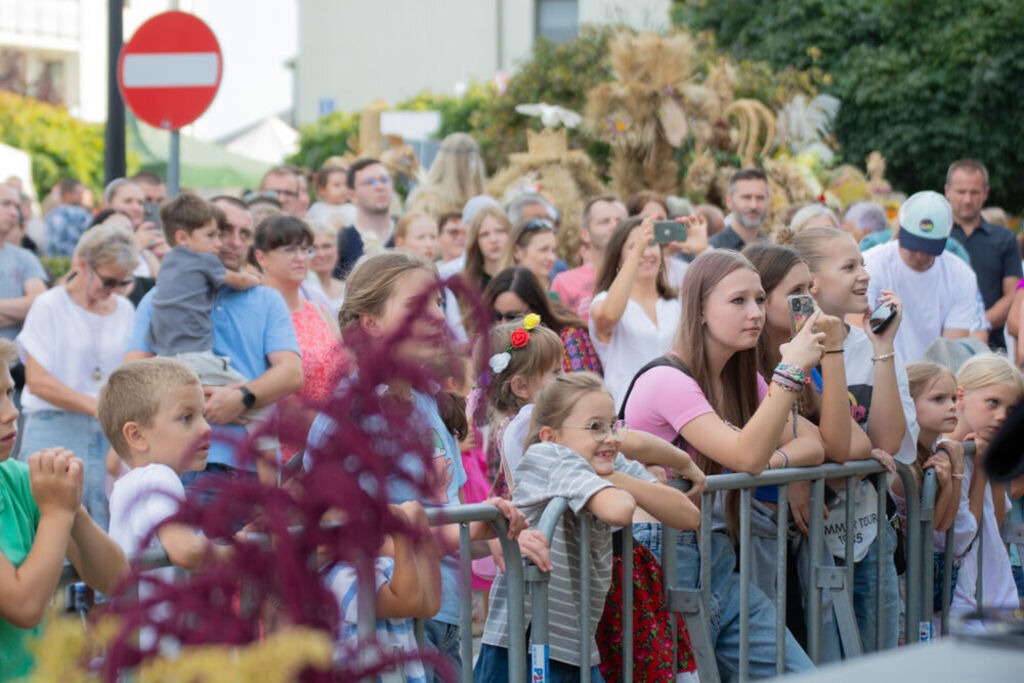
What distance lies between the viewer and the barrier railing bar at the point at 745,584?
433 centimetres

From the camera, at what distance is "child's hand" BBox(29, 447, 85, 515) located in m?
2.87

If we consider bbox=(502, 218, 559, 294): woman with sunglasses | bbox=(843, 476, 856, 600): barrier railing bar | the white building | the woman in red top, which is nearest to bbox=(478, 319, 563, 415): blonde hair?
bbox=(843, 476, 856, 600): barrier railing bar

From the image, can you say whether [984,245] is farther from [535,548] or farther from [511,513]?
[511,513]

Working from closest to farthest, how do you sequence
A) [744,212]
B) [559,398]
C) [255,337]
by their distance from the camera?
[559,398] → [255,337] → [744,212]

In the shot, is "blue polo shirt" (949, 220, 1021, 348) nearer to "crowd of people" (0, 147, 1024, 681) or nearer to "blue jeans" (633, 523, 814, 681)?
"crowd of people" (0, 147, 1024, 681)

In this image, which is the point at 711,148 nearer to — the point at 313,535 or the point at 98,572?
the point at 98,572

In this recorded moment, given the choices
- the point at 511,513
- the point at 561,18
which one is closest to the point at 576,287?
the point at 511,513

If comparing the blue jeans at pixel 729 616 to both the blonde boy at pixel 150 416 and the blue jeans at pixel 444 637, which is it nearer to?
the blue jeans at pixel 444 637

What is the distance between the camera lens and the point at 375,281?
3.26 m

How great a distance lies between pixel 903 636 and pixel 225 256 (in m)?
3.31

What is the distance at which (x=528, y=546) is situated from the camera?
3670 mm

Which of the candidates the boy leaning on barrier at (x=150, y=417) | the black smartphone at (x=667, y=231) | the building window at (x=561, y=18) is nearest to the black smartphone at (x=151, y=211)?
the black smartphone at (x=667, y=231)

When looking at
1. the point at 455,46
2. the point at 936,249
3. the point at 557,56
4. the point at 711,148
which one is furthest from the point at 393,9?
the point at 936,249

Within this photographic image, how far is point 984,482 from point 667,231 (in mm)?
1988
